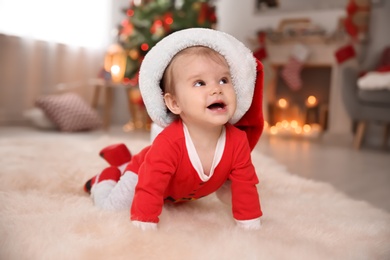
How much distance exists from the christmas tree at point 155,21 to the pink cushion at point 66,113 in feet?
1.49

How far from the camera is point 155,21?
3312mm

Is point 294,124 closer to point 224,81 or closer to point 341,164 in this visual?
point 341,164

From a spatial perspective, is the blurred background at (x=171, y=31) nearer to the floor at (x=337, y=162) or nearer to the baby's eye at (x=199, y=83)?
the floor at (x=337, y=162)

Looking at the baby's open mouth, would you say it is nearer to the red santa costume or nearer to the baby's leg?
the red santa costume

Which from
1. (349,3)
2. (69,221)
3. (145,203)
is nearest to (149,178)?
(145,203)

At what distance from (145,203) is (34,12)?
9.68 ft

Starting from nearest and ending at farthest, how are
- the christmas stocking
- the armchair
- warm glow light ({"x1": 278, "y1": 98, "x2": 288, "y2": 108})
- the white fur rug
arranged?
the white fur rug
the armchair
the christmas stocking
warm glow light ({"x1": 278, "y1": 98, "x2": 288, "y2": 108})

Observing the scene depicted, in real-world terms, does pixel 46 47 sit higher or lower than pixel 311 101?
higher

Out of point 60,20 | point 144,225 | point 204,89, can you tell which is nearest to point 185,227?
point 144,225

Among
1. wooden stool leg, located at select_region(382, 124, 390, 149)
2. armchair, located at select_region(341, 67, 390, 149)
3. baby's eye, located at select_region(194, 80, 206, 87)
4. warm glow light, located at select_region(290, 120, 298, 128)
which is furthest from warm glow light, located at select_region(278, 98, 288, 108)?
baby's eye, located at select_region(194, 80, 206, 87)

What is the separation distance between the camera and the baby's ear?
96 centimetres

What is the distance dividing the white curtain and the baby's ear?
8.85 feet

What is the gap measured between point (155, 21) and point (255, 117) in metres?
2.44

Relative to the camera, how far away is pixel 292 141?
3350mm
